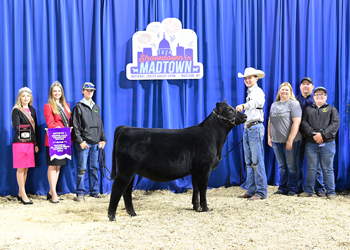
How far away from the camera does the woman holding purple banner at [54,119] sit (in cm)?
384

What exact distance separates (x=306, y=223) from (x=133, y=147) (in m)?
1.68

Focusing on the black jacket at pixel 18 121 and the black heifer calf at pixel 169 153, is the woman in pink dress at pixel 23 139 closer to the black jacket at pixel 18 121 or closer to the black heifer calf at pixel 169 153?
the black jacket at pixel 18 121

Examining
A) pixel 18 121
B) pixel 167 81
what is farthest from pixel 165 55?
pixel 18 121

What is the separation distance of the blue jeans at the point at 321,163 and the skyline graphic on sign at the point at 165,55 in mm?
1818

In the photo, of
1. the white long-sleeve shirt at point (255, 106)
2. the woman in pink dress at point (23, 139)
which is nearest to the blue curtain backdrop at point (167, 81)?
the woman in pink dress at point (23, 139)

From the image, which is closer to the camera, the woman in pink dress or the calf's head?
the calf's head

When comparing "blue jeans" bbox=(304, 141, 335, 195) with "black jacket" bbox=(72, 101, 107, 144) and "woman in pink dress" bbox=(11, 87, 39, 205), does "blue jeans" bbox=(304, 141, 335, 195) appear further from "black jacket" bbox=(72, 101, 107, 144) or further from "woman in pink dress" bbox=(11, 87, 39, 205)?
"woman in pink dress" bbox=(11, 87, 39, 205)

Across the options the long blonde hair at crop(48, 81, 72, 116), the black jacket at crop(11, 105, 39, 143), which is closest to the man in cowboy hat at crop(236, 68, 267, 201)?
the long blonde hair at crop(48, 81, 72, 116)

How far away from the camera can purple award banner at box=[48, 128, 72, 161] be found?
12.4 feet

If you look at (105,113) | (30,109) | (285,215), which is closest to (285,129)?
(285,215)

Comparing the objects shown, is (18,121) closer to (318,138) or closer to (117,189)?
(117,189)

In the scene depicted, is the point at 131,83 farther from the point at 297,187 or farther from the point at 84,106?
the point at 297,187

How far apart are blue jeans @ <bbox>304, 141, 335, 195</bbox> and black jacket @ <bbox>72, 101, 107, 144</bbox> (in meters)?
Result: 2.79

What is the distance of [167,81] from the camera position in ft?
14.5
